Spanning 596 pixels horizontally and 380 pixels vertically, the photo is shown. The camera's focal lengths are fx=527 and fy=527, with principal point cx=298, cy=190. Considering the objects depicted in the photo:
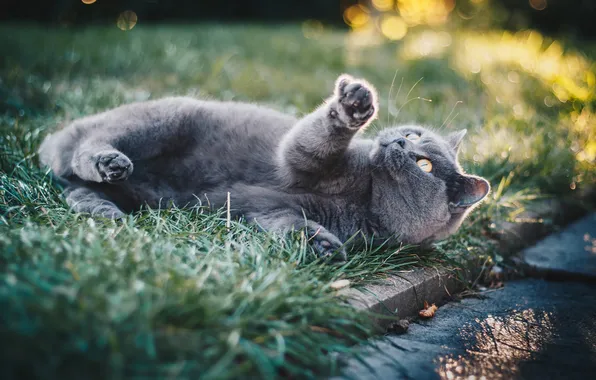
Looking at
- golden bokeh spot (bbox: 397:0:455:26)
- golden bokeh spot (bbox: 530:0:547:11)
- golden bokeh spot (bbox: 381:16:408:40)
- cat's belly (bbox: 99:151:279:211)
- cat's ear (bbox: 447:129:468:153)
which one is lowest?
cat's belly (bbox: 99:151:279:211)

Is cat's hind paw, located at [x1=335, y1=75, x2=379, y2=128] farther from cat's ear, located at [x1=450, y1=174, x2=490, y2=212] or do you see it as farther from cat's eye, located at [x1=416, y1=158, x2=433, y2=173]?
cat's ear, located at [x1=450, y1=174, x2=490, y2=212]

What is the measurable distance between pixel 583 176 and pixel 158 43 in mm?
4517

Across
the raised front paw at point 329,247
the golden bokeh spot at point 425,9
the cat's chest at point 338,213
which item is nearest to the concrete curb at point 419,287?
the raised front paw at point 329,247

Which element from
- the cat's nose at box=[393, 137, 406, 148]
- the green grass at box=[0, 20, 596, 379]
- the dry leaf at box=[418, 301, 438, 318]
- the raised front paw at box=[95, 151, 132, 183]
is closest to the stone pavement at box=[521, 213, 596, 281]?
the green grass at box=[0, 20, 596, 379]

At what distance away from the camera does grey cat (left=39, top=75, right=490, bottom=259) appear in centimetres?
209

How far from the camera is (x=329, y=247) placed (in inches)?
76.2

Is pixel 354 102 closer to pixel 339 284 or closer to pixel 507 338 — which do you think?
pixel 339 284

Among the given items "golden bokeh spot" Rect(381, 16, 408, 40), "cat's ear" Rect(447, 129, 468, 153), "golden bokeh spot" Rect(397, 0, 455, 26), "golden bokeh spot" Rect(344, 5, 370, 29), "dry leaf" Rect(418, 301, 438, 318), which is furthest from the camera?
"golden bokeh spot" Rect(344, 5, 370, 29)

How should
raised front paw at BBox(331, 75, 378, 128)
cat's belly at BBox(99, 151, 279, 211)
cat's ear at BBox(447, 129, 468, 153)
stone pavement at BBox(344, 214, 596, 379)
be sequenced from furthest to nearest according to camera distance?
cat's ear at BBox(447, 129, 468, 153), cat's belly at BBox(99, 151, 279, 211), raised front paw at BBox(331, 75, 378, 128), stone pavement at BBox(344, 214, 596, 379)

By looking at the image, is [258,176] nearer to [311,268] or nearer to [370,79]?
[311,268]

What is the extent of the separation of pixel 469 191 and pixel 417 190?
0.69ft

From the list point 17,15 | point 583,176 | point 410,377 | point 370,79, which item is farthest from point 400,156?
point 17,15

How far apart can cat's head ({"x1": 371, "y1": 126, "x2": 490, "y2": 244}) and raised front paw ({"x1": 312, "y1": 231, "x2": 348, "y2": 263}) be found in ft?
1.04

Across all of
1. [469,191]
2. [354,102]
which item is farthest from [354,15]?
[354,102]
